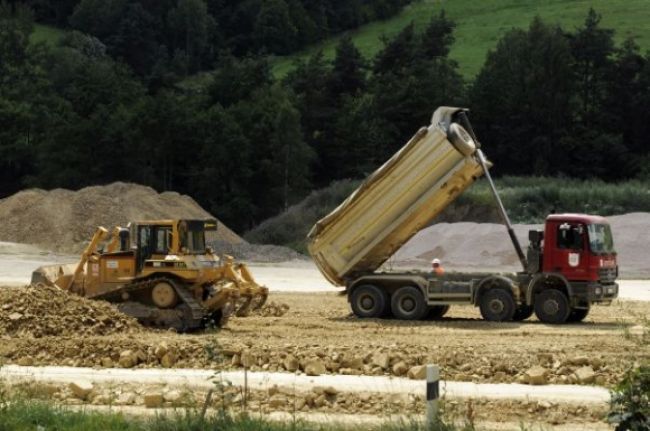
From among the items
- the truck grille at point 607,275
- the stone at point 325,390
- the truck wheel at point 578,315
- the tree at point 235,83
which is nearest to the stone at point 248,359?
the stone at point 325,390

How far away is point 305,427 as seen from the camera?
12.6 metres

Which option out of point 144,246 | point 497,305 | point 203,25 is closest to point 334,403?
point 144,246

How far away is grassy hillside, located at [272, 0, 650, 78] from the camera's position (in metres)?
99.9

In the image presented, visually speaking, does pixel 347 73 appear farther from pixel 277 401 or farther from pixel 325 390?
pixel 277 401

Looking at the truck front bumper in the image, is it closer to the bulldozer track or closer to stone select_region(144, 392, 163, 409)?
the bulldozer track

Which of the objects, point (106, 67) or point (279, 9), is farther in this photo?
point (279, 9)

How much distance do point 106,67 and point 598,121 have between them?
39.2 m

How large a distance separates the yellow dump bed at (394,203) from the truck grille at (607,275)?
323 cm

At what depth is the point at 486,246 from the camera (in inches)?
1810

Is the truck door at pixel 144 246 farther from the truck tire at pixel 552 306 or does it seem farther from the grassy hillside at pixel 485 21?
the grassy hillside at pixel 485 21

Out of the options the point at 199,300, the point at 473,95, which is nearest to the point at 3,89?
the point at 473,95

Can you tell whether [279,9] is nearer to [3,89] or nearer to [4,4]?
[4,4]

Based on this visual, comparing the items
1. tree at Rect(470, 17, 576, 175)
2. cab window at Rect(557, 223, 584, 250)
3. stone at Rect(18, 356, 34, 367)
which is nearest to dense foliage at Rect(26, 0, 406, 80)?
tree at Rect(470, 17, 576, 175)

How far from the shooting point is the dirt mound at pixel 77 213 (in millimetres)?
51312
